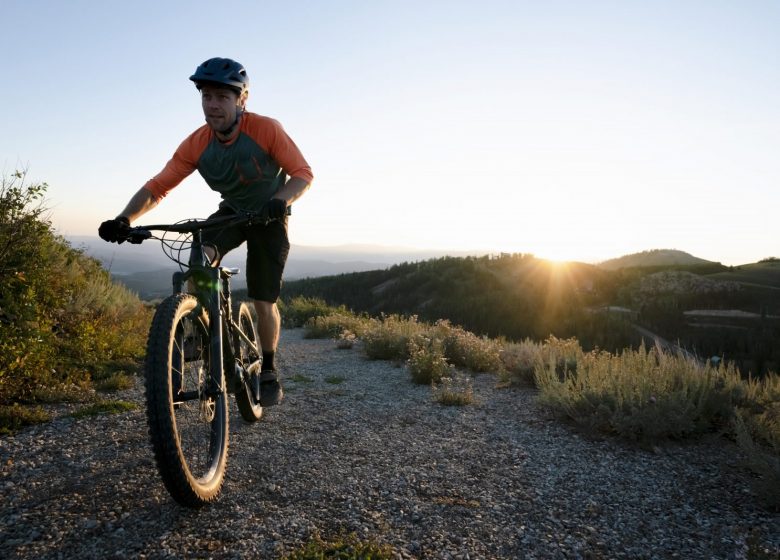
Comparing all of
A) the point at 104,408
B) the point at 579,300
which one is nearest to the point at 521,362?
the point at 104,408

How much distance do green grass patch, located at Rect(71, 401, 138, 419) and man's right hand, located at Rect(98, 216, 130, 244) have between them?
2.25 m

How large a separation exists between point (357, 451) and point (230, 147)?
252 centimetres

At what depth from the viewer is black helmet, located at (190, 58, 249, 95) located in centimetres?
331

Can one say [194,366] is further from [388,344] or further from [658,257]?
[658,257]

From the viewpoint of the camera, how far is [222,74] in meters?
3.36

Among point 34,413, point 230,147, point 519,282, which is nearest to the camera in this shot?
point 230,147

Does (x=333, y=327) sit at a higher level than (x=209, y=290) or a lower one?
lower

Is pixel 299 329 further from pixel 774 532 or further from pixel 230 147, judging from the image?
pixel 774 532

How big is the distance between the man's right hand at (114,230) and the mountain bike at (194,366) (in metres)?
0.07

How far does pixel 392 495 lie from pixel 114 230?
2343 millimetres

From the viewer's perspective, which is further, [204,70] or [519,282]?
[519,282]

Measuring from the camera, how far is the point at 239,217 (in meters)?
2.99

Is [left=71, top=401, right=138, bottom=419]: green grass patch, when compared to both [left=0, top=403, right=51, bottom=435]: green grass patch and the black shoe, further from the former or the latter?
the black shoe

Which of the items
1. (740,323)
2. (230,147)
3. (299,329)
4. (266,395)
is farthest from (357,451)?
(740,323)
